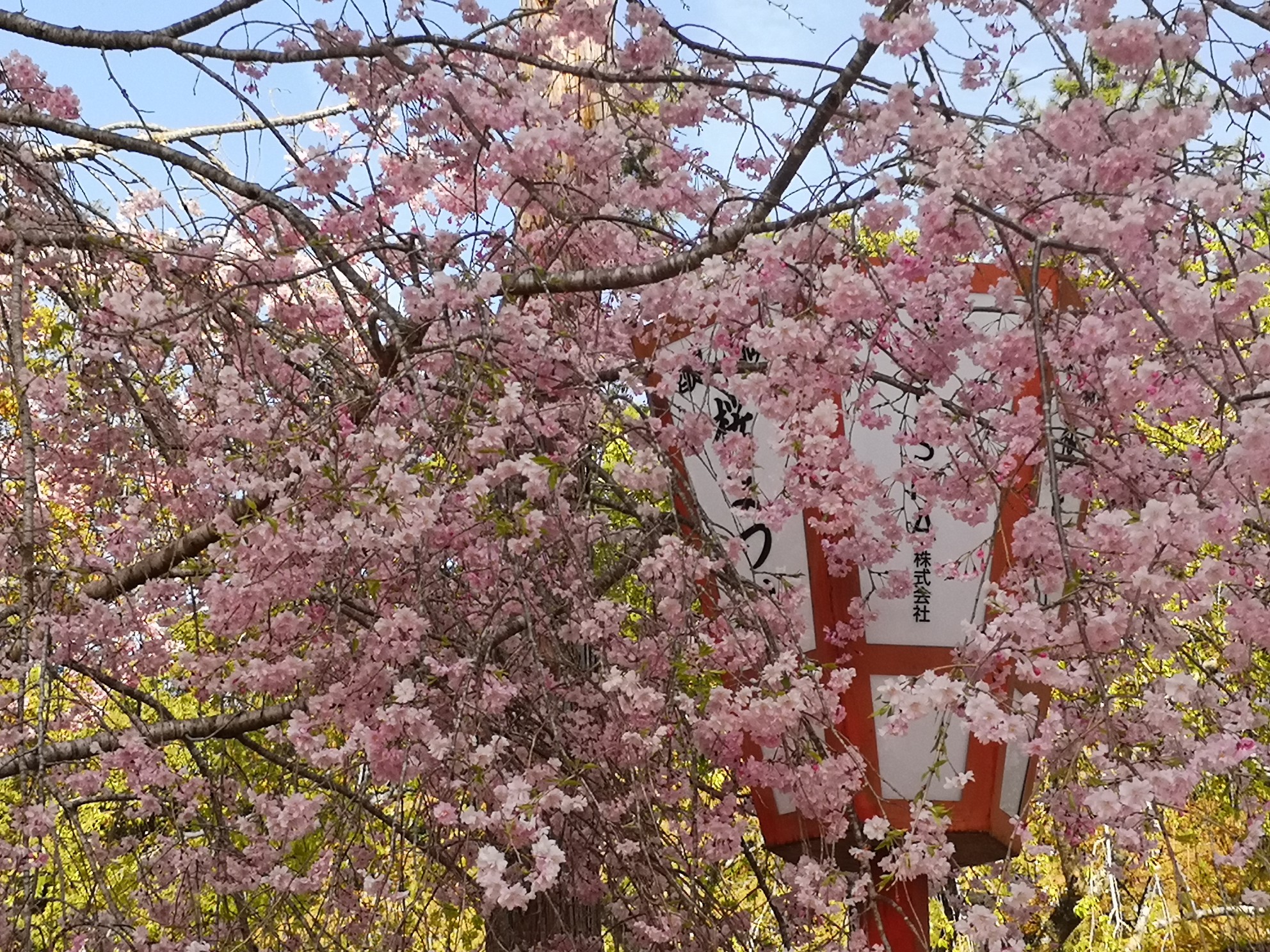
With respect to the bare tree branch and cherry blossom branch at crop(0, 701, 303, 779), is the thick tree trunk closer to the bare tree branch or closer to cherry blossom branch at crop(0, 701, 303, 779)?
cherry blossom branch at crop(0, 701, 303, 779)

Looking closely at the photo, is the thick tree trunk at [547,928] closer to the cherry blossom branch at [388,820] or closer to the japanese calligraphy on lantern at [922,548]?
the cherry blossom branch at [388,820]

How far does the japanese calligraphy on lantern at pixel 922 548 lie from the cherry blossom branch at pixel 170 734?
160 cm

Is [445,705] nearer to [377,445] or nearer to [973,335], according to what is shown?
[377,445]

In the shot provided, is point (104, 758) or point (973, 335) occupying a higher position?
point (973, 335)

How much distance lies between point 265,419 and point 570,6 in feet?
5.39

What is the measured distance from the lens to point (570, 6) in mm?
3625

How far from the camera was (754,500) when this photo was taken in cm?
334

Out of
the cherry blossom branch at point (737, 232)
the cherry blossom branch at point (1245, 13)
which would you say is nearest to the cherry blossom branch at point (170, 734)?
the cherry blossom branch at point (737, 232)

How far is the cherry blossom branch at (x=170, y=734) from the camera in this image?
10.4ft

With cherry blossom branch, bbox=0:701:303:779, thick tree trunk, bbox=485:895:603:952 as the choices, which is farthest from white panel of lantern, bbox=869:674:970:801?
cherry blossom branch, bbox=0:701:303:779

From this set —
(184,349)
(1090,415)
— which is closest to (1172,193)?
(1090,415)

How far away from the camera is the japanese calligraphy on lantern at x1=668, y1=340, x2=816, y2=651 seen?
3336 millimetres

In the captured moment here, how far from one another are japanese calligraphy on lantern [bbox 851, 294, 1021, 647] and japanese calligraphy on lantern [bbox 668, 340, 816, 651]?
21 centimetres

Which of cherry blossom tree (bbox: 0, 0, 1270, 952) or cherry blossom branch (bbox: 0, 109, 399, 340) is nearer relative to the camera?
cherry blossom tree (bbox: 0, 0, 1270, 952)
